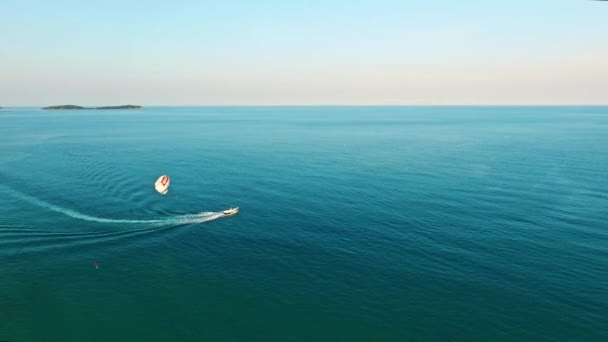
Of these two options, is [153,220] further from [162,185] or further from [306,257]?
[306,257]

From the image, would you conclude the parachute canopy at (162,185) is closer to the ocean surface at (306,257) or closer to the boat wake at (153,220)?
the ocean surface at (306,257)

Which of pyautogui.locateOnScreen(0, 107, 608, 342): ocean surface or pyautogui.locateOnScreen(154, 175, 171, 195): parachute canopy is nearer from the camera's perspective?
pyautogui.locateOnScreen(0, 107, 608, 342): ocean surface

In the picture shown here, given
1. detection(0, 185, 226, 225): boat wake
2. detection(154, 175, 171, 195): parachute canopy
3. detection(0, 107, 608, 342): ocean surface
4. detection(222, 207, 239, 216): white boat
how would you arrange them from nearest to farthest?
1. detection(0, 107, 608, 342): ocean surface
2. detection(0, 185, 226, 225): boat wake
3. detection(222, 207, 239, 216): white boat
4. detection(154, 175, 171, 195): parachute canopy

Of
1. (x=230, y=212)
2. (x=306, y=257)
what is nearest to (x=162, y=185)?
(x=230, y=212)

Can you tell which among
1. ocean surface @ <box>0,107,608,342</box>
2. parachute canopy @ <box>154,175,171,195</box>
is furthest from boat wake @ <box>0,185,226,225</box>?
parachute canopy @ <box>154,175,171,195</box>

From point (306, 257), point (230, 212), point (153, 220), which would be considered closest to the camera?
point (306, 257)

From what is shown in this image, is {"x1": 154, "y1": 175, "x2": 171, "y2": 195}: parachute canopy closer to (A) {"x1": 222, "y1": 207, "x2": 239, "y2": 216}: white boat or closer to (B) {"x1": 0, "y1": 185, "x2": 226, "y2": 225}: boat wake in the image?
(B) {"x1": 0, "y1": 185, "x2": 226, "y2": 225}: boat wake

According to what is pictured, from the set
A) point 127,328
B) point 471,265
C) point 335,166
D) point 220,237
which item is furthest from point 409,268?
point 335,166

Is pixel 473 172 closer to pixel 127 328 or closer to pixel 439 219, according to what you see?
pixel 439 219
